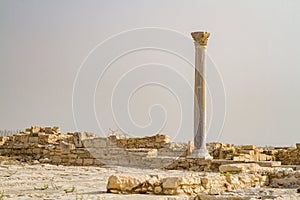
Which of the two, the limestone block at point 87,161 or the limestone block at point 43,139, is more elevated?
the limestone block at point 43,139

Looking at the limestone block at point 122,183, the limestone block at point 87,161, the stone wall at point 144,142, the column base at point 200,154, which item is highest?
the stone wall at point 144,142

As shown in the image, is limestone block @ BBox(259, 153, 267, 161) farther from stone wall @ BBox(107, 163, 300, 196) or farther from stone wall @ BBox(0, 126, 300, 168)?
stone wall @ BBox(107, 163, 300, 196)

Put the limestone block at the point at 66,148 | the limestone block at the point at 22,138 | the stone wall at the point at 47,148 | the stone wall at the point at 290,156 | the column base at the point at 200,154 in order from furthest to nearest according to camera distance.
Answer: the limestone block at the point at 22,138
the stone wall at the point at 290,156
the limestone block at the point at 66,148
the stone wall at the point at 47,148
the column base at the point at 200,154

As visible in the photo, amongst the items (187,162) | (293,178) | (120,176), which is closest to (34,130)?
(187,162)

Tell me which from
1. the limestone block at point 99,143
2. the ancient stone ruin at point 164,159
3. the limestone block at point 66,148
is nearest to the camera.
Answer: the ancient stone ruin at point 164,159

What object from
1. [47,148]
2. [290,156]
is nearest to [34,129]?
[47,148]

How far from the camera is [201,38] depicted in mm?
17609

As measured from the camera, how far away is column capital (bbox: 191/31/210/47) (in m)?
17.6

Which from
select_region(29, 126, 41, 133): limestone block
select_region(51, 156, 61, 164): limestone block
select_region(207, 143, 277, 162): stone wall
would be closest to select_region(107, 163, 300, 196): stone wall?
select_region(207, 143, 277, 162): stone wall

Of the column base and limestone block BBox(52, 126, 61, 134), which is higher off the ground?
limestone block BBox(52, 126, 61, 134)

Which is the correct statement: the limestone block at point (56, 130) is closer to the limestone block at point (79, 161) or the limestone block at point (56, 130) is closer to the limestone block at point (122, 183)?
the limestone block at point (79, 161)

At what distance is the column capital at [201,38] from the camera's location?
17.6 metres

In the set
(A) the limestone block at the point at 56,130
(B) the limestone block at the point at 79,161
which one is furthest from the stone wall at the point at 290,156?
(A) the limestone block at the point at 56,130

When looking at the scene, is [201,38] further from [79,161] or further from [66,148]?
[66,148]
